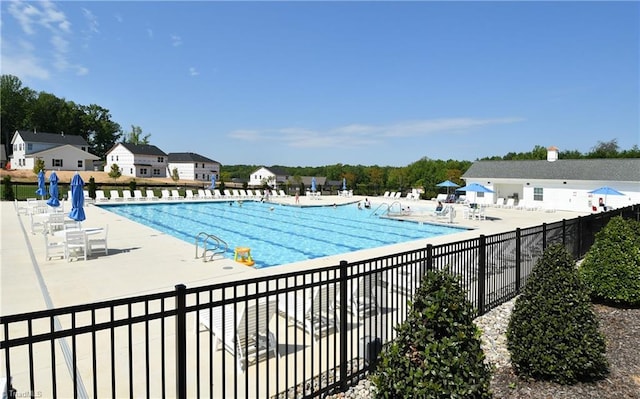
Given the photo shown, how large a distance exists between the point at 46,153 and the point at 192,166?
926 inches

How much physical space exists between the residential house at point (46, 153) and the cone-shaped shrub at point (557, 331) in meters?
64.2

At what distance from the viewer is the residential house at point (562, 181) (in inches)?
1180

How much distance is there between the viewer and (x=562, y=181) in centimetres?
3209

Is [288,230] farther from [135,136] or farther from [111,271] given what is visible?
[135,136]

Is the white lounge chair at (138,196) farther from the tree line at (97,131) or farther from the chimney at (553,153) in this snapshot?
the chimney at (553,153)

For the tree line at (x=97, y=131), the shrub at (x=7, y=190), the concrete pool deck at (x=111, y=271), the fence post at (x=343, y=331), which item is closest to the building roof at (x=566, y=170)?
the tree line at (x=97, y=131)

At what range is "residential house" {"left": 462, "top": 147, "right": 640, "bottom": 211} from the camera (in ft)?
98.3

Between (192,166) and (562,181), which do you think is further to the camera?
(192,166)

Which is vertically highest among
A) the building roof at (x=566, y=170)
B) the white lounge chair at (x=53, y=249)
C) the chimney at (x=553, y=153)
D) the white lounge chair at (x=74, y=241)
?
the chimney at (x=553, y=153)

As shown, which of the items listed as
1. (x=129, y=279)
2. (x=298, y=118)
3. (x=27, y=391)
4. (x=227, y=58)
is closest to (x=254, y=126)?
(x=298, y=118)

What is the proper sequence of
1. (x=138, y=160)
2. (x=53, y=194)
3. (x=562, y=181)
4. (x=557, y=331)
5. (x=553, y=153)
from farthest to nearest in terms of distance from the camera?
(x=138, y=160)
(x=553, y=153)
(x=562, y=181)
(x=53, y=194)
(x=557, y=331)

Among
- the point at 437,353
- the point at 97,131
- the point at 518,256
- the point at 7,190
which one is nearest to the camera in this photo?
the point at 437,353

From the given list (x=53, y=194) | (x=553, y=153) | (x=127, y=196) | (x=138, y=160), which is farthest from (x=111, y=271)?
(x=138, y=160)

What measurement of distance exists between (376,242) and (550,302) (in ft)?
40.7
